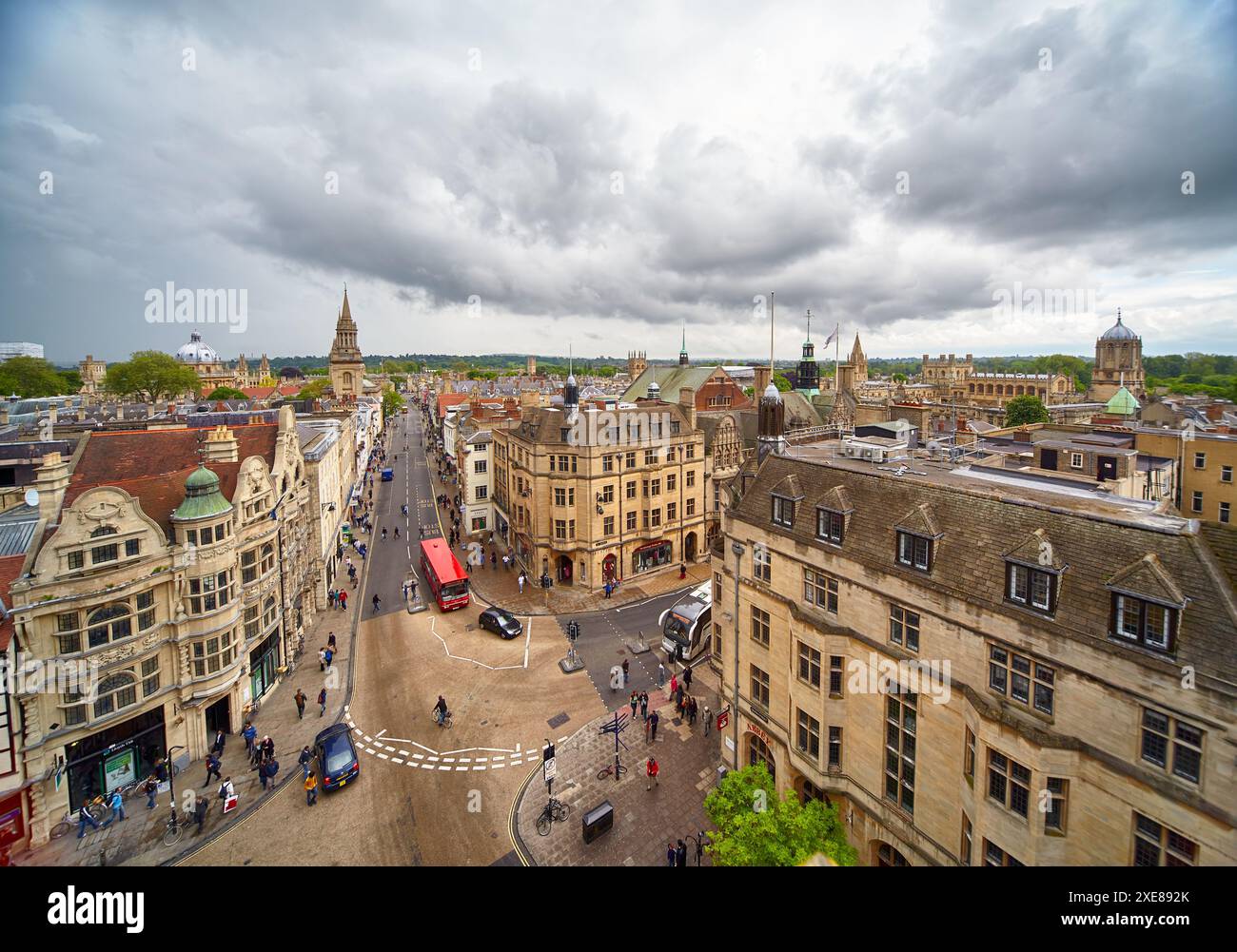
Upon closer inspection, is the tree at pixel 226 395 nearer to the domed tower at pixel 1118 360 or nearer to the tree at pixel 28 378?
the tree at pixel 28 378

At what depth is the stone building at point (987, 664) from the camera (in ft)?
43.7

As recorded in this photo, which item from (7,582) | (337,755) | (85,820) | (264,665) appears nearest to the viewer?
(7,582)

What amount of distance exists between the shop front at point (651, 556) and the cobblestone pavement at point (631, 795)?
20.9 m

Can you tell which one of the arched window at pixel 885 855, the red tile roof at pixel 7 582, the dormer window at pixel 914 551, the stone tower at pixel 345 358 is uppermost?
the stone tower at pixel 345 358

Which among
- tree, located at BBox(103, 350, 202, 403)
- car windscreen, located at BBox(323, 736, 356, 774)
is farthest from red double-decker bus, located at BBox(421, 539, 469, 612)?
tree, located at BBox(103, 350, 202, 403)

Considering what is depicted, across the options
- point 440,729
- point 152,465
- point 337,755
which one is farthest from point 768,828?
point 152,465

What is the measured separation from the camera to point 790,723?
23.2m

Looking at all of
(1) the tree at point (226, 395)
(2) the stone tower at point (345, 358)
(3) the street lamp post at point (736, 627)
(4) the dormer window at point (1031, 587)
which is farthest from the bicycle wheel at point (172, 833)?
(1) the tree at point (226, 395)

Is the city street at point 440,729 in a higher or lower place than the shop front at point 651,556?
lower

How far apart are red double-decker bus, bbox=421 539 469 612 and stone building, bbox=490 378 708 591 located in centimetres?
744

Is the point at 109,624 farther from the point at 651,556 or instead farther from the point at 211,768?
the point at 651,556

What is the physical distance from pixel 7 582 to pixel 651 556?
4192cm

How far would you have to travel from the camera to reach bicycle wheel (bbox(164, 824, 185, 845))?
23.0 meters

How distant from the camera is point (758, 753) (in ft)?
88.0
